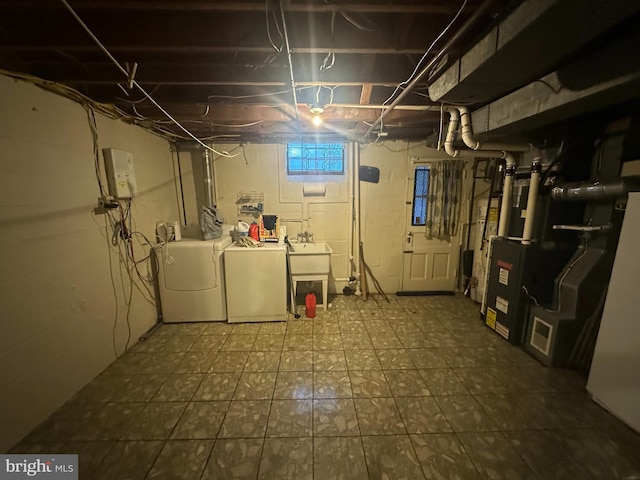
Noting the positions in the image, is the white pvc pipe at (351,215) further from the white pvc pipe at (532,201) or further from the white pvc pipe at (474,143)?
the white pvc pipe at (532,201)

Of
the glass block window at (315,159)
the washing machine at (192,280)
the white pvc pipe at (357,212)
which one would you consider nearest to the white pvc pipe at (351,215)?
the white pvc pipe at (357,212)

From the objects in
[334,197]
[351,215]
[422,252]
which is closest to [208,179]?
[334,197]

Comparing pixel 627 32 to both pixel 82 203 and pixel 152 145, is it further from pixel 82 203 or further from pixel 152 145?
pixel 152 145

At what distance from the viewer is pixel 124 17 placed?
4.51ft

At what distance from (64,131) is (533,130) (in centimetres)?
395

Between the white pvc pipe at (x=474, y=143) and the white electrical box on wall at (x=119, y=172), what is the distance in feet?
10.3

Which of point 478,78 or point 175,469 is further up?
point 478,78

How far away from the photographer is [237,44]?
1425 mm

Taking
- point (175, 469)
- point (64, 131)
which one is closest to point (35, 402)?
point (175, 469)

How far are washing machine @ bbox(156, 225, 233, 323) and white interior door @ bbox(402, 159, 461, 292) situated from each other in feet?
8.61

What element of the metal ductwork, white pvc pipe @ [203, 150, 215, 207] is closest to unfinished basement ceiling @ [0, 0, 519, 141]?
white pvc pipe @ [203, 150, 215, 207]

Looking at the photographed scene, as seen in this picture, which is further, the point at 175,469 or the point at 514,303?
the point at 514,303

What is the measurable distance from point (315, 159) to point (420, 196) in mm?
1658

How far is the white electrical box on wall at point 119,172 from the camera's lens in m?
2.17
